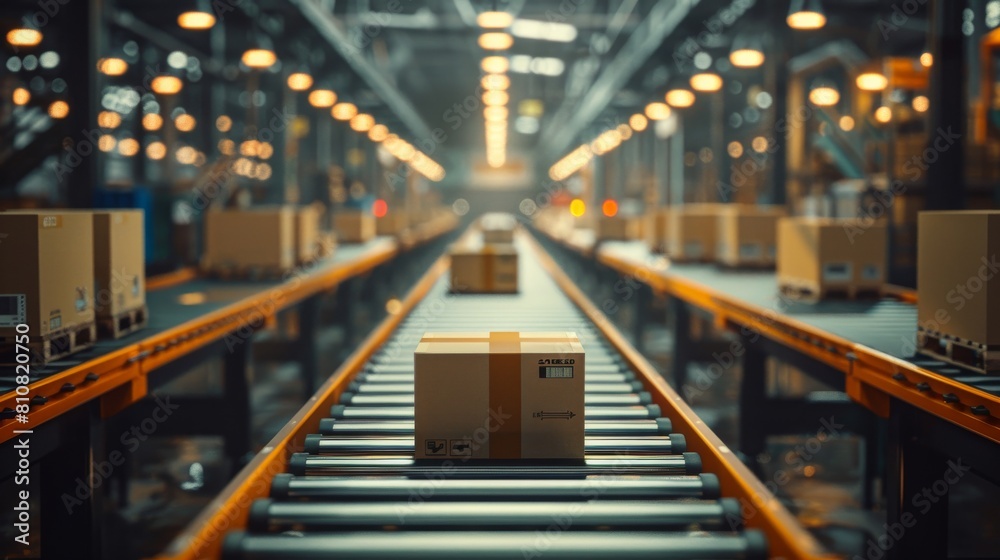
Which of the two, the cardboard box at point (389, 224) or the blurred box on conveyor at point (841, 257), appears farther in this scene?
the cardboard box at point (389, 224)

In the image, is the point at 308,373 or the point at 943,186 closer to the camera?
the point at 943,186

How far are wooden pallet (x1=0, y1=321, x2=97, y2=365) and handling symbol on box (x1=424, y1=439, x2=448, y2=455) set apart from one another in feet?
7.27

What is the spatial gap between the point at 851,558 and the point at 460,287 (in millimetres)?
4401

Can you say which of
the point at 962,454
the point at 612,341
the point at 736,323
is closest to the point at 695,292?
the point at 736,323

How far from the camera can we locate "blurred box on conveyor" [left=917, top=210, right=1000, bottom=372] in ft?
13.2

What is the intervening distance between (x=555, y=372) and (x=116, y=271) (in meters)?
3.26

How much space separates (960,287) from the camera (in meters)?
4.21

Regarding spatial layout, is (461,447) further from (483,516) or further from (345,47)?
(345,47)

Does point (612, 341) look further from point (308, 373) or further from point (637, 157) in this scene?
point (637, 157)

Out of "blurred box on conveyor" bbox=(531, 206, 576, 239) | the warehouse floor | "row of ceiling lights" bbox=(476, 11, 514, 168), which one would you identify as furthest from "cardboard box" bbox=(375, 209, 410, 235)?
the warehouse floor

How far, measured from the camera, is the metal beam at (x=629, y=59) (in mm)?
11742

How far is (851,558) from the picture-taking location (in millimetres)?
5148

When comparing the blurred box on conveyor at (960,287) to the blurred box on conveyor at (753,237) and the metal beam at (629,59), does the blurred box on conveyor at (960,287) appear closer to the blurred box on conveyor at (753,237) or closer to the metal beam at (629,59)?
the blurred box on conveyor at (753,237)

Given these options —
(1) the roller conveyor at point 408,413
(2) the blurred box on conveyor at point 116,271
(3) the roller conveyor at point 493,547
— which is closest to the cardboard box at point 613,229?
(2) the blurred box on conveyor at point 116,271
